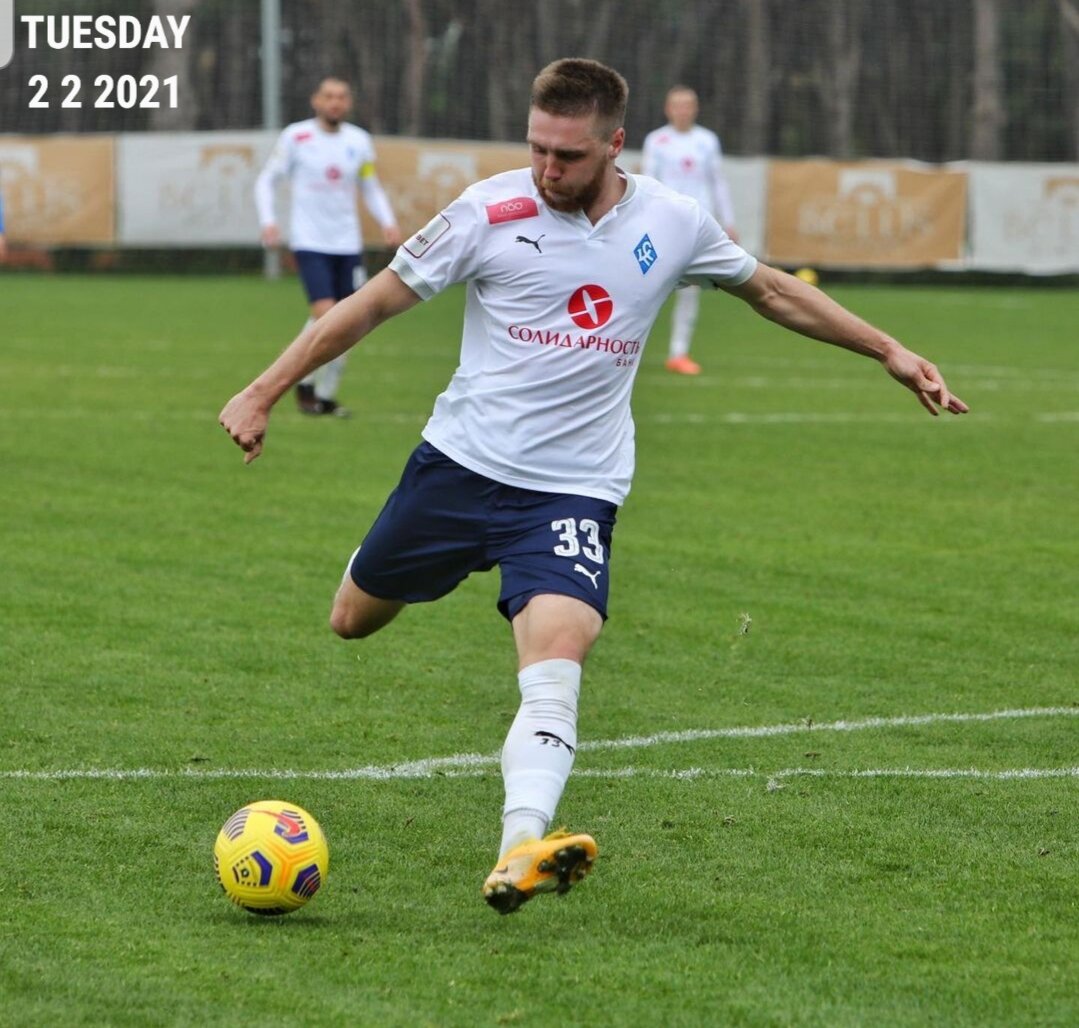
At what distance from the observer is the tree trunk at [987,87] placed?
1432 inches

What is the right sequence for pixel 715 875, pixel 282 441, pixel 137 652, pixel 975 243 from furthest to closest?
pixel 975 243 < pixel 282 441 < pixel 137 652 < pixel 715 875

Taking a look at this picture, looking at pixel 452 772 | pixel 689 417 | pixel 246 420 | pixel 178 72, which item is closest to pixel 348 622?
pixel 452 772

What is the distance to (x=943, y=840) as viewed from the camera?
5.19m

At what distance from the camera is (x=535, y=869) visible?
4359 mm

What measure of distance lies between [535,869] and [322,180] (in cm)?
1172

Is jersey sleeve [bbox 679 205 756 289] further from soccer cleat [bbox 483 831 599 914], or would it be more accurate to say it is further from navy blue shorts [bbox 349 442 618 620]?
soccer cleat [bbox 483 831 599 914]

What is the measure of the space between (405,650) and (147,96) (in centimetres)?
2954

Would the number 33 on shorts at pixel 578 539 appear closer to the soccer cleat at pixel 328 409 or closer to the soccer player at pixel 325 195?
the soccer cleat at pixel 328 409

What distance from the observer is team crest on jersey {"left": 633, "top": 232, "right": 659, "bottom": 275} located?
5.16 metres

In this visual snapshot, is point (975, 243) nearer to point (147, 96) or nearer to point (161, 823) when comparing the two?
point (147, 96)

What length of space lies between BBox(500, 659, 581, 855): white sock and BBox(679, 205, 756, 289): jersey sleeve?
1134 millimetres

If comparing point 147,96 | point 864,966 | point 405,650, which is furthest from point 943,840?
point 147,96

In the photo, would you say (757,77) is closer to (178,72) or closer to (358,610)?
(178,72)

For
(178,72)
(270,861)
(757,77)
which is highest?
(270,861)
